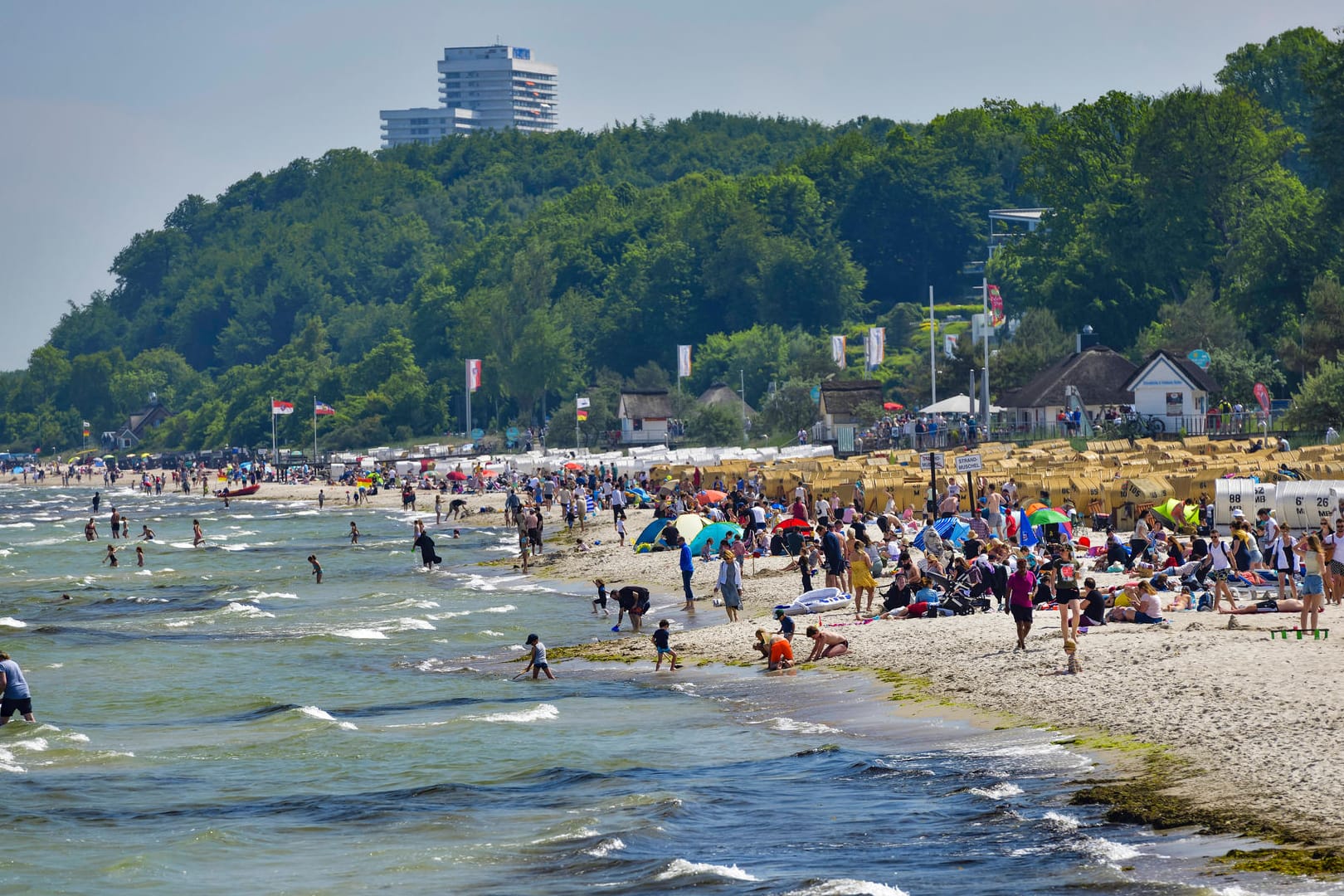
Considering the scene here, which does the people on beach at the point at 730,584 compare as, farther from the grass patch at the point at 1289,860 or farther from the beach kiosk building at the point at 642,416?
the beach kiosk building at the point at 642,416

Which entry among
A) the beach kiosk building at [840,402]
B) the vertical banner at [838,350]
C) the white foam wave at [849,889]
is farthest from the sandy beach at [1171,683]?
the vertical banner at [838,350]

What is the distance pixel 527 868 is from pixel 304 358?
13985 centimetres

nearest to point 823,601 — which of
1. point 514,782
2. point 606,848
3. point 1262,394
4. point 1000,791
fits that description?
point 514,782

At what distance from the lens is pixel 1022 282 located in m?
89.7

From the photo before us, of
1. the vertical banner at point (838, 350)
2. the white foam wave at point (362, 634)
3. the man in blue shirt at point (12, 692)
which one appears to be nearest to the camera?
the man in blue shirt at point (12, 692)

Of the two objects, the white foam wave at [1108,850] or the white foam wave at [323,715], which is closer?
the white foam wave at [1108,850]

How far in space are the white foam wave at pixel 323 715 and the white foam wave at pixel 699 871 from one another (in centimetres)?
791

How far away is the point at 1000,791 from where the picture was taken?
14766 mm

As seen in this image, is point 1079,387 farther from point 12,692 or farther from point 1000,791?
point 1000,791

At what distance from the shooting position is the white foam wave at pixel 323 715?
20.5m

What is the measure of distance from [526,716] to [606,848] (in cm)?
628

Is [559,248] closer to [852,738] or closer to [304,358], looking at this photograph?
[304,358]

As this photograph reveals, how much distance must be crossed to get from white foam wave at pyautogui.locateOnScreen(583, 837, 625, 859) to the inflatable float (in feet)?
37.0

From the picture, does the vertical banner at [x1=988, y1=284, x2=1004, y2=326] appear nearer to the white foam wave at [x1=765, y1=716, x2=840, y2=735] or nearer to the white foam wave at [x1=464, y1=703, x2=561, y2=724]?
the white foam wave at [x1=464, y1=703, x2=561, y2=724]
